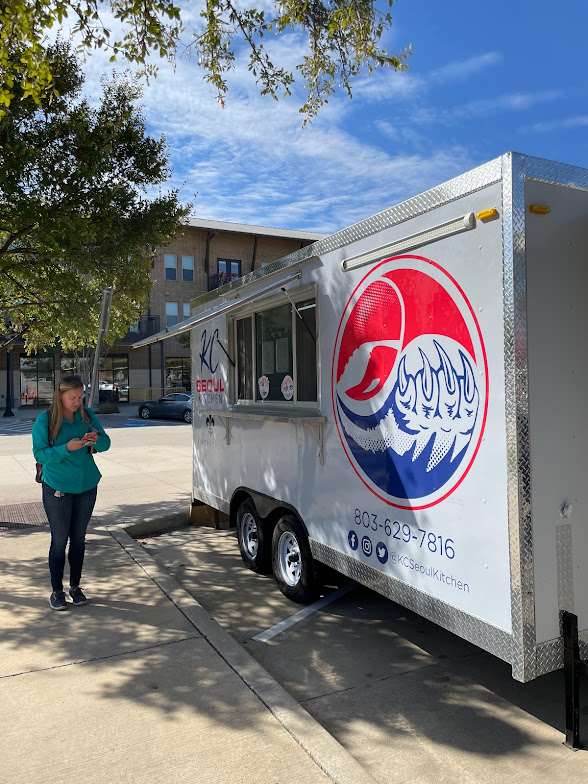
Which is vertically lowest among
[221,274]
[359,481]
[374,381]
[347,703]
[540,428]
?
[347,703]

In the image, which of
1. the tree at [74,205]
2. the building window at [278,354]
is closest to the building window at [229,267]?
the tree at [74,205]

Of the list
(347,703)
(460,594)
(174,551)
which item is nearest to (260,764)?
(347,703)

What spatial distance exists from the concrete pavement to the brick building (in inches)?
1204

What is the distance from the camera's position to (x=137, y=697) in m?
3.31

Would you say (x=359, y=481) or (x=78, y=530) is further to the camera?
(x=78, y=530)

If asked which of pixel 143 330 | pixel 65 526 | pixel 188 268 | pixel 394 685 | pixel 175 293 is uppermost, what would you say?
pixel 188 268

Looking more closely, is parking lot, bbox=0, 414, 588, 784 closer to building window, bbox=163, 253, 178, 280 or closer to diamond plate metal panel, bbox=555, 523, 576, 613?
diamond plate metal panel, bbox=555, 523, 576, 613

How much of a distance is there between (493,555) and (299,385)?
7.73 ft

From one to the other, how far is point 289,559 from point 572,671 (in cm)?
264

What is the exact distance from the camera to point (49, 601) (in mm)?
4758

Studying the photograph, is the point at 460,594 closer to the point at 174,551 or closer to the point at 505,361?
the point at 505,361

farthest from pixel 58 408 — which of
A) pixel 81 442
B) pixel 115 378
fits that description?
pixel 115 378

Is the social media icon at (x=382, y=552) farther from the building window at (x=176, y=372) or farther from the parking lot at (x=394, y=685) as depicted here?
the building window at (x=176, y=372)

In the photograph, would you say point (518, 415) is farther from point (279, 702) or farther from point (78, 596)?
point (78, 596)
